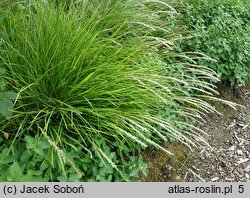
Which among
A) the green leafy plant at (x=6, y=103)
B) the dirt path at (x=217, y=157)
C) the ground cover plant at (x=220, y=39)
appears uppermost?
the ground cover plant at (x=220, y=39)

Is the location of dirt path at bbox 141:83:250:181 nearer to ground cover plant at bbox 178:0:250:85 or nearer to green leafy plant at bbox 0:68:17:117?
ground cover plant at bbox 178:0:250:85

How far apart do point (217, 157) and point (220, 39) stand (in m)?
0.97

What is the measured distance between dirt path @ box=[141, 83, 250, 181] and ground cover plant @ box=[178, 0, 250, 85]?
323 mm

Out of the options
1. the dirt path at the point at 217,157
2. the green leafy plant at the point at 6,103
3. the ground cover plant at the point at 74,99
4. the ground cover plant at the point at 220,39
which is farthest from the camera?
the ground cover plant at the point at 220,39

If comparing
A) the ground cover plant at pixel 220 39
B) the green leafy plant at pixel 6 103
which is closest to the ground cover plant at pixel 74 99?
the green leafy plant at pixel 6 103

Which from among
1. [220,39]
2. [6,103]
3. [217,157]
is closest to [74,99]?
[6,103]

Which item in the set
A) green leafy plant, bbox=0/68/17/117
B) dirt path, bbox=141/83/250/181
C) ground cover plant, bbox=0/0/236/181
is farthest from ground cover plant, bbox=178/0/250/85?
green leafy plant, bbox=0/68/17/117

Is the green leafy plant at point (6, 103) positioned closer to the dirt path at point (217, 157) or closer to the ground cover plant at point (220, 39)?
the dirt path at point (217, 157)

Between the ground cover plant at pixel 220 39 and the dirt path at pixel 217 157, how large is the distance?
323 mm

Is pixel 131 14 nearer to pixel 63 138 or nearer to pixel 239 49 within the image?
pixel 239 49

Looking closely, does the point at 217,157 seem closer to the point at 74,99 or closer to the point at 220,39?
the point at 220,39

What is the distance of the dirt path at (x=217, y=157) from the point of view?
2301mm

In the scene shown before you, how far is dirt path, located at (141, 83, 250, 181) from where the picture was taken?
2.30m

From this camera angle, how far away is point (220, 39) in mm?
2840
